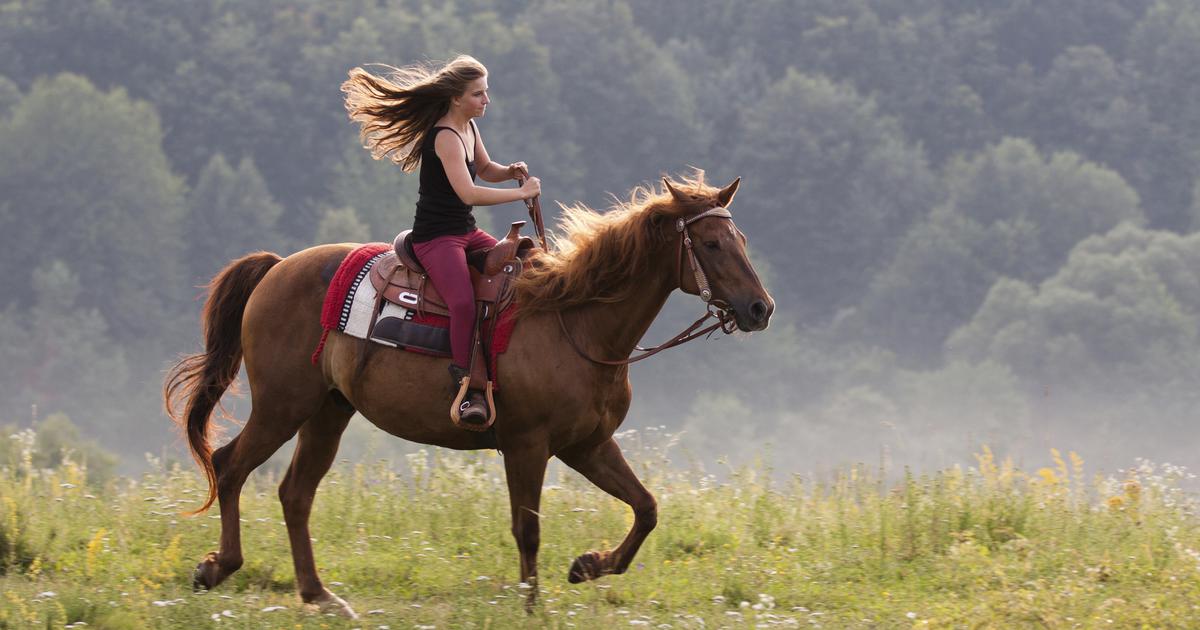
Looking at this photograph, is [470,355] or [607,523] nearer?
[470,355]

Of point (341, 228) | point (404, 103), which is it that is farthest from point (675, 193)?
point (341, 228)

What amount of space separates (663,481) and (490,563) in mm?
2301

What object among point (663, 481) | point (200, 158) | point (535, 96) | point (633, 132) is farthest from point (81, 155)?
point (663, 481)

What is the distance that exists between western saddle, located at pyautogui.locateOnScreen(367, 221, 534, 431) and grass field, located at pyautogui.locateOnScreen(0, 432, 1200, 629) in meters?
1.20

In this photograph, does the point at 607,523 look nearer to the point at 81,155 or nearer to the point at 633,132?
the point at 81,155

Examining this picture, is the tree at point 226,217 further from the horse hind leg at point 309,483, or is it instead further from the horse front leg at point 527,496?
the horse front leg at point 527,496

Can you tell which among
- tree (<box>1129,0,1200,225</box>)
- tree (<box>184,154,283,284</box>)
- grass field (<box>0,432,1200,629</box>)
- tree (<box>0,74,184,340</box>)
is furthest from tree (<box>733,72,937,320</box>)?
grass field (<box>0,432,1200,629</box>)

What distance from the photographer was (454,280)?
729 cm

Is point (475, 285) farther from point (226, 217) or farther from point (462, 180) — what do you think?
point (226, 217)

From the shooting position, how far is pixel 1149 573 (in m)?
7.84

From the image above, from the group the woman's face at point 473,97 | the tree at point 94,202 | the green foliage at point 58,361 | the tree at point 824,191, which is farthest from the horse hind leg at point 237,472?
the tree at point 824,191

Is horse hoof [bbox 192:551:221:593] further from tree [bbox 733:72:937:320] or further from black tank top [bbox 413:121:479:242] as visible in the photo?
tree [bbox 733:72:937:320]

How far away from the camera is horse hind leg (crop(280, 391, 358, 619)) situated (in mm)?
7621

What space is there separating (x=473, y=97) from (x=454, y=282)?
99cm
